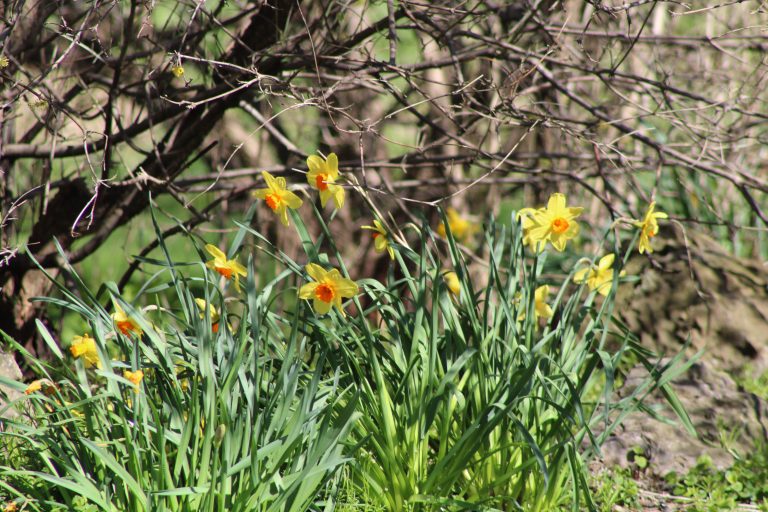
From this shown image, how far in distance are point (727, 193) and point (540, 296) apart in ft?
11.6

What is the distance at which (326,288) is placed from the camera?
2168 millimetres

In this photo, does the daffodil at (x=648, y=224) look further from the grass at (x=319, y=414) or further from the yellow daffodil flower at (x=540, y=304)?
the yellow daffodil flower at (x=540, y=304)

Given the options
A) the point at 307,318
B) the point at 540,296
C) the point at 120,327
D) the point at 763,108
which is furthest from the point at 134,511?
the point at 763,108

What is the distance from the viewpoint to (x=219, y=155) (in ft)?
15.1

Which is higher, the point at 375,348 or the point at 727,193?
the point at 375,348

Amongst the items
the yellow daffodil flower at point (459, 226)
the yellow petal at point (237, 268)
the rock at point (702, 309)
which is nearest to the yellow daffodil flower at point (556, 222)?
the yellow petal at point (237, 268)

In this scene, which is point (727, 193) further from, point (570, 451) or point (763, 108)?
point (570, 451)

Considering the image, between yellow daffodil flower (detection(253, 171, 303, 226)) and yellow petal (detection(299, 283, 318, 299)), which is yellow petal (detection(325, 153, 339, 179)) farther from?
yellow petal (detection(299, 283, 318, 299))

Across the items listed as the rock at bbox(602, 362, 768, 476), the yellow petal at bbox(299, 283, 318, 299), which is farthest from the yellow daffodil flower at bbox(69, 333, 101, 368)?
the rock at bbox(602, 362, 768, 476)

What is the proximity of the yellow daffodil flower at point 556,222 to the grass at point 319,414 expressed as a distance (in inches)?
4.7

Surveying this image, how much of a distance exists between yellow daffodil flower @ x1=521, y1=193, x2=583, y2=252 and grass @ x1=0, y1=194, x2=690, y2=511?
12cm

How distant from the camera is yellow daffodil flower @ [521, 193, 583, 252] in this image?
91.7 inches

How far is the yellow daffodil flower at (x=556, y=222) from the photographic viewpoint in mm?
2328

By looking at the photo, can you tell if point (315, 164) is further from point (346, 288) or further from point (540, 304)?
point (540, 304)
